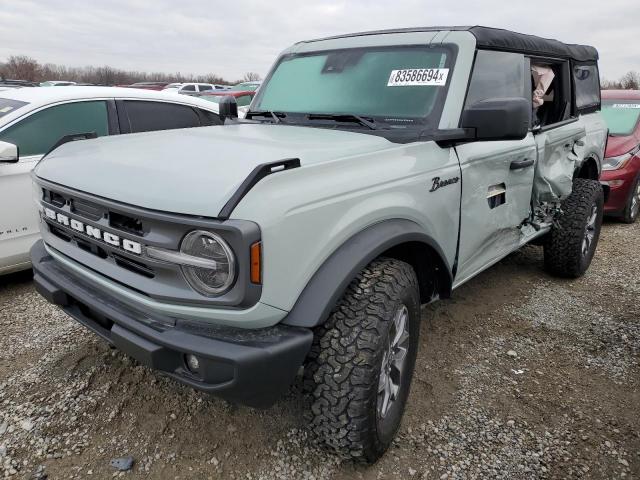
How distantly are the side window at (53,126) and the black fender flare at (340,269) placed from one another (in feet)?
10.0

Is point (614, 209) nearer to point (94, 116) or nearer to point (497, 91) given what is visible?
Result: point (497, 91)

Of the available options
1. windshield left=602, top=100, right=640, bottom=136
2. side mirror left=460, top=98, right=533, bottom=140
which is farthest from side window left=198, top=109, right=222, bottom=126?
windshield left=602, top=100, right=640, bottom=136

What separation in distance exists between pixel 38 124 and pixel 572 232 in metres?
4.31

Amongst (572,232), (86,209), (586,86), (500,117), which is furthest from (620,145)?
(86,209)

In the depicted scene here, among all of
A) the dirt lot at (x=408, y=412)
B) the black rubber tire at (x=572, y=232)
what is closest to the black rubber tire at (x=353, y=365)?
the dirt lot at (x=408, y=412)

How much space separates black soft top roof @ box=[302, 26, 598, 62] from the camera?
2.91 m

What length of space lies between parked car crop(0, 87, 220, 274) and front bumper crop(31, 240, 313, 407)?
2271mm

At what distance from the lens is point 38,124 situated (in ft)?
12.9

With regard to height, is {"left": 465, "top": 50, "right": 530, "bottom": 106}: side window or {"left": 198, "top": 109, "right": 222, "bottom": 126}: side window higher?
{"left": 465, "top": 50, "right": 530, "bottom": 106}: side window

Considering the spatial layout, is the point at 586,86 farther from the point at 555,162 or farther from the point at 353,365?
the point at 353,365

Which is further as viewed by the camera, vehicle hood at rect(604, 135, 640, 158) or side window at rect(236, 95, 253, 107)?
side window at rect(236, 95, 253, 107)

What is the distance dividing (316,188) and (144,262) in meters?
0.69

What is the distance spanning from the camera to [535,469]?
7.16 feet

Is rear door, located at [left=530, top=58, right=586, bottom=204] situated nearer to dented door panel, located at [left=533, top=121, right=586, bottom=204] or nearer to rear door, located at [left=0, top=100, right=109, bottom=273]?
dented door panel, located at [left=533, top=121, right=586, bottom=204]
